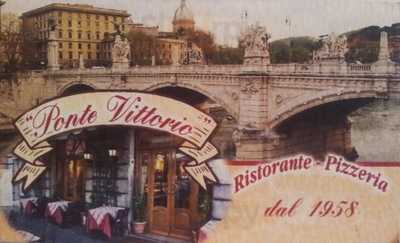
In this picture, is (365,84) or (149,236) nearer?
(365,84)

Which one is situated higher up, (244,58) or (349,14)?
(349,14)

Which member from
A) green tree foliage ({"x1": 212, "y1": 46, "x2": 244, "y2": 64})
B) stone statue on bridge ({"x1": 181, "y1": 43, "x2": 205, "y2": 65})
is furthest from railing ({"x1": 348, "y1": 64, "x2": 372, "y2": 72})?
stone statue on bridge ({"x1": 181, "y1": 43, "x2": 205, "y2": 65})

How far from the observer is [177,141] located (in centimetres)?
381

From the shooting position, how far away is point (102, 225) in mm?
3887

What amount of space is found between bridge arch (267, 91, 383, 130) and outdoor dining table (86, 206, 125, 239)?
3.41ft

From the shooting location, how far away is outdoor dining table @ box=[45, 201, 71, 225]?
156 inches

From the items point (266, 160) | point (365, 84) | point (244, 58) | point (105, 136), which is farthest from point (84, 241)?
point (365, 84)

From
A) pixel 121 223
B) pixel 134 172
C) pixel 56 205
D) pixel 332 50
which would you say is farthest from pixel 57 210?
pixel 332 50

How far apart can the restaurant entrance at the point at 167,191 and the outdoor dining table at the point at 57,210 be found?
0.48 meters

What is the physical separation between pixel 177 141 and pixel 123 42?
68 centimetres

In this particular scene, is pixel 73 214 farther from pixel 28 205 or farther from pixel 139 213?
pixel 139 213

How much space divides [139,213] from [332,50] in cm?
146

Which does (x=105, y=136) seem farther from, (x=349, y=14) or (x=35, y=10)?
(x=349, y=14)

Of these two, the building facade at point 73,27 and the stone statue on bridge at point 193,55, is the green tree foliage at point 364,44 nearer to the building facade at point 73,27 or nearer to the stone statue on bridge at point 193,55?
the stone statue on bridge at point 193,55
